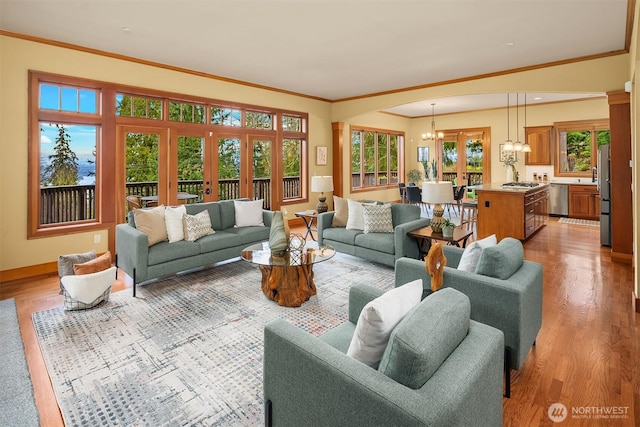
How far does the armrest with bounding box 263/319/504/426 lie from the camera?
3.63 ft

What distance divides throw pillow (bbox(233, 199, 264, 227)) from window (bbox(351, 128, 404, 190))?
4.65m

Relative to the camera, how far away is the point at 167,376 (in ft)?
7.63

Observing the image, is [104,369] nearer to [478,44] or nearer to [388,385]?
[388,385]

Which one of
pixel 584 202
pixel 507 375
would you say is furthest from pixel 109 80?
pixel 584 202

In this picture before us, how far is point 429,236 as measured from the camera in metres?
4.11

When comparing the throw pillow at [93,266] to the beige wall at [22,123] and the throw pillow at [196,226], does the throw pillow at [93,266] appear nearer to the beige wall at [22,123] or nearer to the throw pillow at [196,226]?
the throw pillow at [196,226]

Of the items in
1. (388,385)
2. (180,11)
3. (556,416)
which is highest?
(180,11)

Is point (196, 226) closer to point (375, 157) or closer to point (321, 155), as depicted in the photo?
point (321, 155)

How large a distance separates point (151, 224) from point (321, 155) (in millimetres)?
4924

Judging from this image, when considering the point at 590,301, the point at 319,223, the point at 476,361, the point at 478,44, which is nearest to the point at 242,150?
the point at 319,223

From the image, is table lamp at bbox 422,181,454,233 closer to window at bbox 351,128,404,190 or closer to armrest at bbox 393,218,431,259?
armrest at bbox 393,218,431,259

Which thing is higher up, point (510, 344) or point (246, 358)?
point (510, 344)

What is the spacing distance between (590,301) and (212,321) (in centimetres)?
371

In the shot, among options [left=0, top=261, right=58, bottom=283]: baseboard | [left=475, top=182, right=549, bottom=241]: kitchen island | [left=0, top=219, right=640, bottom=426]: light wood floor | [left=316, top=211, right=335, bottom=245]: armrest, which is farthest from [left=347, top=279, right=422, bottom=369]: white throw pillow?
[left=475, top=182, right=549, bottom=241]: kitchen island
